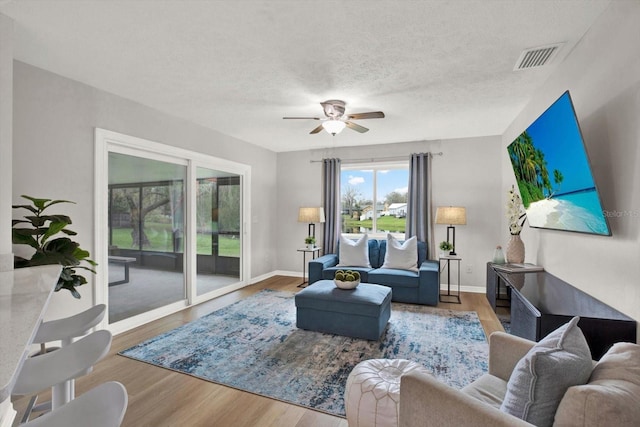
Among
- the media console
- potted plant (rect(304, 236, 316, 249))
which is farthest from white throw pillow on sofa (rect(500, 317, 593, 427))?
potted plant (rect(304, 236, 316, 249))

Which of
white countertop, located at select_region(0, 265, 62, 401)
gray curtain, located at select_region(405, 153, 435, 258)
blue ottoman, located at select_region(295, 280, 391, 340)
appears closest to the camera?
white countertop, located at select_region(0, 265, 62, 401)

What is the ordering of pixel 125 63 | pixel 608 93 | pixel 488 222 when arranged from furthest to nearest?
pixel 488 222, pixel 125 63, pixel 608 93

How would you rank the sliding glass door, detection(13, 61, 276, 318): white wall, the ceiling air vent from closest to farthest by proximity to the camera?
the ceiling air vent < detection(13, 61, 276, 318): white wall < the sliding glass door

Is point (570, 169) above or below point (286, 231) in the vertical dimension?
above

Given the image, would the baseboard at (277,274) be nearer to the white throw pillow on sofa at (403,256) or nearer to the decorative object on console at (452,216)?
the white throw pillow on sofa at (403,256)

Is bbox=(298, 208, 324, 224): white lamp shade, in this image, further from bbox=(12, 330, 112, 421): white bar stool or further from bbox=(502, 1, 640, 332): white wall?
bbox=(12, 330, 112, 421): white bar stool

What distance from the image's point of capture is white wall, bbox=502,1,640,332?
1680mm

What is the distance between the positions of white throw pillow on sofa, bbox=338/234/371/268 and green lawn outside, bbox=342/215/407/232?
0.58 m

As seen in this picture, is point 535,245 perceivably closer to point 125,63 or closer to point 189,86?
point 189,86

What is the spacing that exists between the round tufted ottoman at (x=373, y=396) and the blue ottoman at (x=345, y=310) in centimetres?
131

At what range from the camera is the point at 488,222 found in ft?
16.6

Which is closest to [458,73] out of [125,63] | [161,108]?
[125,63]

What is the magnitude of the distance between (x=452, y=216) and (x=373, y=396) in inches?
142

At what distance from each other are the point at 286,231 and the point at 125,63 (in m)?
4.20
